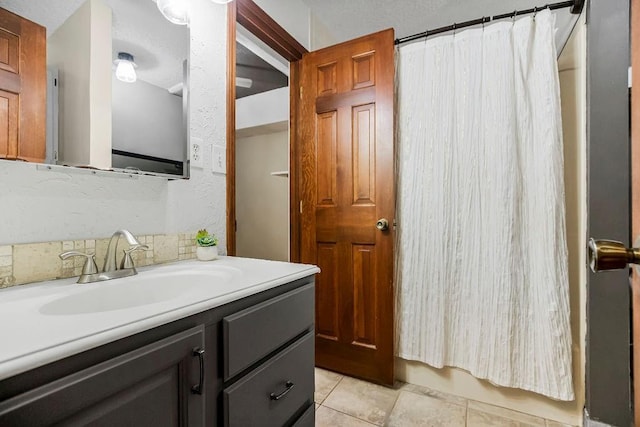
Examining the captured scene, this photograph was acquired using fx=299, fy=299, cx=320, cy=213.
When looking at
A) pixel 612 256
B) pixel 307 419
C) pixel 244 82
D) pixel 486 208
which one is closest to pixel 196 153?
pixel 307 419

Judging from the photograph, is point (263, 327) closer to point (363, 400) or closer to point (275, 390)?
point (275, 390)

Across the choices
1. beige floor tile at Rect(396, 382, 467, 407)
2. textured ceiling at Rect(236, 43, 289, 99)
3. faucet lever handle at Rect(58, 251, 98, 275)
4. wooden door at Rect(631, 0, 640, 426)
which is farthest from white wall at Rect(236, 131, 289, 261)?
wooden door at Rect(631, 0, 640, 426)

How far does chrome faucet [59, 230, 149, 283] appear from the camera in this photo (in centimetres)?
85

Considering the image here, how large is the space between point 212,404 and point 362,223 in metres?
1.27

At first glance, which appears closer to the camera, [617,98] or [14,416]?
[14,416]

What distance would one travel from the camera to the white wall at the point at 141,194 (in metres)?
0.82

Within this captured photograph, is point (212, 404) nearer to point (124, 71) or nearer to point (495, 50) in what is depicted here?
point (124, 71)

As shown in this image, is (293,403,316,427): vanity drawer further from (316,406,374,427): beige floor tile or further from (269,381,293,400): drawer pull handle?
(316,406,374,427): beige floor tile

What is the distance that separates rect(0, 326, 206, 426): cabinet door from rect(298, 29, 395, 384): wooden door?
4.12ft

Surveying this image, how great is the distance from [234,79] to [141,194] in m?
0.74

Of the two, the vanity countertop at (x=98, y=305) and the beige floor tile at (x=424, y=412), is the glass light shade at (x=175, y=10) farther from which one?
the beige floor tile at (x=424, y=412)

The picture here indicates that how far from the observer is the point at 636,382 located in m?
0.45

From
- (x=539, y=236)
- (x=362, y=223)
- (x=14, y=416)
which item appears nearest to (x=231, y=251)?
(x=362, y=223)

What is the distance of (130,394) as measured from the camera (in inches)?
20.7
